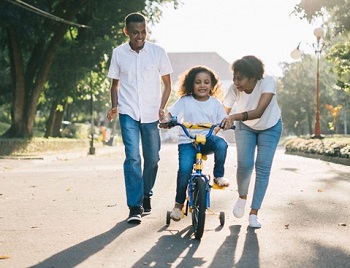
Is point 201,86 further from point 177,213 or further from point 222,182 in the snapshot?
point 177,213

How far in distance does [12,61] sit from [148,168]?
18.5m

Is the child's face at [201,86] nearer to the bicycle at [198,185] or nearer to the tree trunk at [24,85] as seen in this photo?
the bicycle at [198,185]

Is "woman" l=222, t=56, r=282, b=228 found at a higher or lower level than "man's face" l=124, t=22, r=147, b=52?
lower

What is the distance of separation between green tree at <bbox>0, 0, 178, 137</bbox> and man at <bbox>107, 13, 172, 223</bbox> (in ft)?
51.4

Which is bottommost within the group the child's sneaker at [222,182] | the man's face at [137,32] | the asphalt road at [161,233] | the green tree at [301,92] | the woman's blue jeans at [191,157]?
the asphalt road at [161,233]

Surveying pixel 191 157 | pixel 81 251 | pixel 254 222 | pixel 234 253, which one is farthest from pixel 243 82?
pixel 81 251

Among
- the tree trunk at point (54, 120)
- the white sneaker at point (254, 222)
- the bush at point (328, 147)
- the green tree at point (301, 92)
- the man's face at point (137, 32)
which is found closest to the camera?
the white sneaker at point (254, 222)

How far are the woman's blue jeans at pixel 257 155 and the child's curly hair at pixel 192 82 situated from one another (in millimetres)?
412

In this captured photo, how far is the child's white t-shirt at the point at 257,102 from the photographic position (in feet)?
20.2

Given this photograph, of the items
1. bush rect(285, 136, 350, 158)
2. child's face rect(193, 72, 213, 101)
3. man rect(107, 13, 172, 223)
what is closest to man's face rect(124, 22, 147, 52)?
man rect(107, 13, 172, 223)

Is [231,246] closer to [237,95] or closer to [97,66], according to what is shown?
[237,95]

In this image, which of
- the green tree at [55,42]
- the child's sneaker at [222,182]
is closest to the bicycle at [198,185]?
the child's sneaker at [222,182]

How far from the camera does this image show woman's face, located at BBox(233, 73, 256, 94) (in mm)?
6066

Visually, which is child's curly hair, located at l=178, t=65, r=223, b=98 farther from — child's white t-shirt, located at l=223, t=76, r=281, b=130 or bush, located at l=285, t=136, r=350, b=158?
bush, located at l=285, t=136, r=350, b=158
